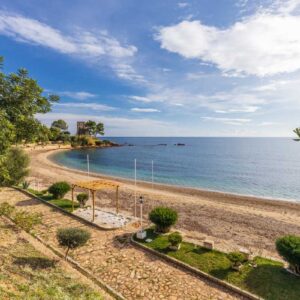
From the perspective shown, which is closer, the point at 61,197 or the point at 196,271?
the point at 196,271

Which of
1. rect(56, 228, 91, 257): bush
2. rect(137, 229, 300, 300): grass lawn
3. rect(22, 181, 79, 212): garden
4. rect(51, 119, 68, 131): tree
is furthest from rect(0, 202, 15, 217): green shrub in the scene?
rect(51, 119, 68, 131): tree

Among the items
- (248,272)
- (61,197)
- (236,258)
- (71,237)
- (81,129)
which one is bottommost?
(248,272)

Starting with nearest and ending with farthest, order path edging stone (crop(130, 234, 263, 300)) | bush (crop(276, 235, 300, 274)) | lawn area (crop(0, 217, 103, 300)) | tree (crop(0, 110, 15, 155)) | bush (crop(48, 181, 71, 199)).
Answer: tree (crop(0, 110, 15, 155)) → lawn area (crop(0, 217, 103, 300)) → path edging stone (crop(130, 234, 263, 300)) → bush (crop(276, 235, 300, 274)) → bush (crop(48, 181, 71, 199))

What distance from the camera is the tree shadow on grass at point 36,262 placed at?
10.4 m

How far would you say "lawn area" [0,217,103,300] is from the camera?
7425 millimetres

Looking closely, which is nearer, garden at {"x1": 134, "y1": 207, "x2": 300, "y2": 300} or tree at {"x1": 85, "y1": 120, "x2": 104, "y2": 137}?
garden at {"x1": 134, "y1": 207, "x2": 300, "y2": 300}

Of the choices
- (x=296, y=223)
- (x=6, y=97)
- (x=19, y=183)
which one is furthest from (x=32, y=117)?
(x=296, y=223)

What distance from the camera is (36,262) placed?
35.8ft

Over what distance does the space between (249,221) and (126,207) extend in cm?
1215

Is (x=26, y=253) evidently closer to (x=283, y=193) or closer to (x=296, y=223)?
(x=296, y=223)

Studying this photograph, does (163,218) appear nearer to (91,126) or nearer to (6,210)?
(6,210)

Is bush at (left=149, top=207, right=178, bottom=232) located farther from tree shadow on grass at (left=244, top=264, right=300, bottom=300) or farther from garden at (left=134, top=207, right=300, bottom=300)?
tree shadow on grass at (left=244, top=264, right=300, bottom=300)

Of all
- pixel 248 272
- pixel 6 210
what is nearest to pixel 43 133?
pixel 6 210

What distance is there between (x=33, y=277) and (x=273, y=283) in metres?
10.0
